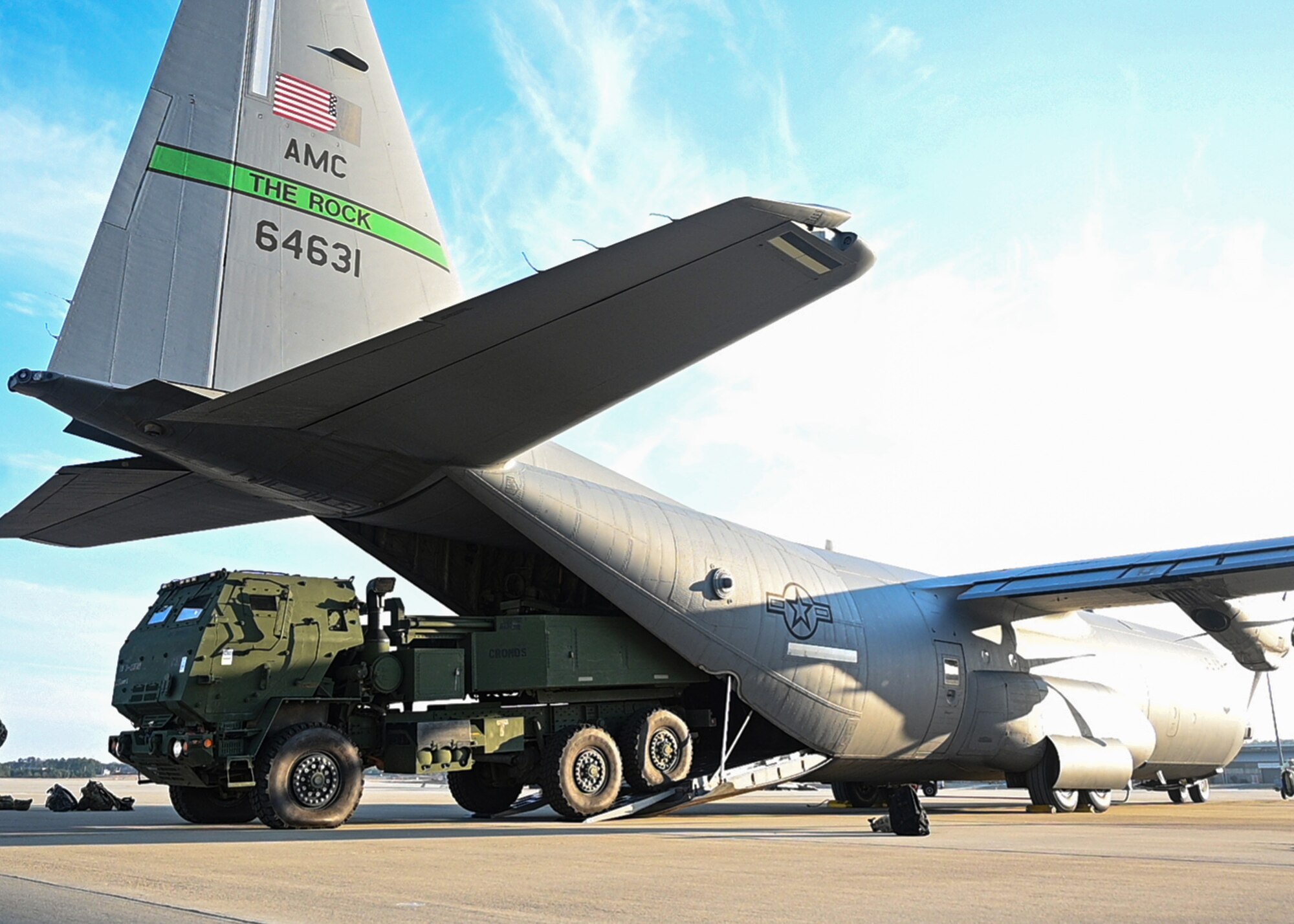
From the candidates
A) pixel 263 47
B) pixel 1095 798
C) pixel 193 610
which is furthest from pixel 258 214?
pixel 1095 798

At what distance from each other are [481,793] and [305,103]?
865cm

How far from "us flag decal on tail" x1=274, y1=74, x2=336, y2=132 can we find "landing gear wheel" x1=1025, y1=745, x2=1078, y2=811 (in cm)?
1341

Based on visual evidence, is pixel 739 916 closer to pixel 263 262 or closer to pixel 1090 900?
pixel 1090 900

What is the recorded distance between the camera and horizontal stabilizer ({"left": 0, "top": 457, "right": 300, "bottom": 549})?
38.5 ft

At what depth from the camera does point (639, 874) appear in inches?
255

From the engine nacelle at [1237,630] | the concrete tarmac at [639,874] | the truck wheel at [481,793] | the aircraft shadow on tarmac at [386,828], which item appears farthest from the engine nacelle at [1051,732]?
the truck wheel at [481,793]

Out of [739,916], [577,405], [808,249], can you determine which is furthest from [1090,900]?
[577,405]

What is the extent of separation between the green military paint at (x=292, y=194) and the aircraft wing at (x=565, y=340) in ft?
7.02

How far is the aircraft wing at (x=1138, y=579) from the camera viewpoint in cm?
1483

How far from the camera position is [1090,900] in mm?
5219

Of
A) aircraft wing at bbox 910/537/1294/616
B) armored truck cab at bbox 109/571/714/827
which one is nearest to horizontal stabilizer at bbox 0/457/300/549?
armored truck cab at bbox 109/571/714/827

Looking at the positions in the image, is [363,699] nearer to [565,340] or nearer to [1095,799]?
[565,340]

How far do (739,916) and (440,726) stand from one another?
316 inches

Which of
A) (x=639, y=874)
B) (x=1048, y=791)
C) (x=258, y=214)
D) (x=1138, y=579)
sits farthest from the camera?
(x=1048, y=791)
